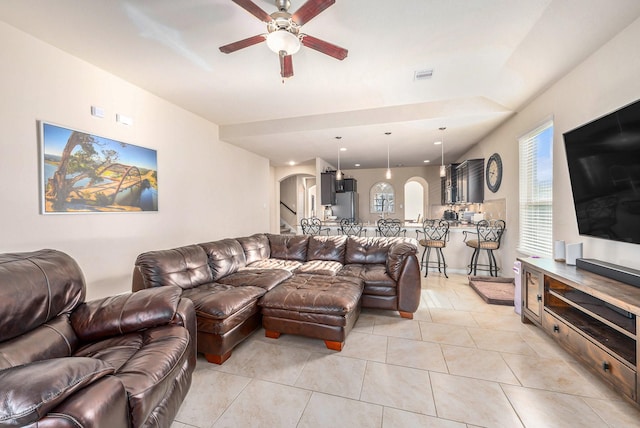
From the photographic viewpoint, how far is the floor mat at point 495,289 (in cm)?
327

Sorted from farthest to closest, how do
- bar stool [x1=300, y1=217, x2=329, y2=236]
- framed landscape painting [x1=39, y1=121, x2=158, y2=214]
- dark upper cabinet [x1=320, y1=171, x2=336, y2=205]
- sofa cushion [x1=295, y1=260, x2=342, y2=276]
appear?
dark upper cabinet [x1=320, y1=171, x2=336, y2=205] < bar stool [x1=300, y1=217, x2=329, y2=236] < sofa cushion [x1=295, y1=260, x2=342, y2=276] < framed landscape painting [x1=39, y1=121, x2=158, y2=214]

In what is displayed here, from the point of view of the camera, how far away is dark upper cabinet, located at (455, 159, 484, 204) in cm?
514

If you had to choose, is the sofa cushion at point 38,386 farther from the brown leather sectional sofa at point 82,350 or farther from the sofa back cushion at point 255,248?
the sofa back cushion at point 255,248

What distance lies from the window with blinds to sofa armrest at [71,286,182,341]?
13.5 feet

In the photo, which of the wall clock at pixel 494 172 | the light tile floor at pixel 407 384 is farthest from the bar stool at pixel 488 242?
the light tile floor at pixel 407 384

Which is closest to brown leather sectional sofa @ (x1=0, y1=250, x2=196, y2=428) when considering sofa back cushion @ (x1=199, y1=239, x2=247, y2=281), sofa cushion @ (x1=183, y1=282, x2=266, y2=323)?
sofa cushion @ (x1=183, y1=282, x2=266, y2=323)

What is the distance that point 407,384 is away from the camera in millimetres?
1823

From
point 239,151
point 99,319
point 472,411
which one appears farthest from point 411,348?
point 239,151

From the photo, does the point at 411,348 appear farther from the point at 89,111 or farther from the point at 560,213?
the point at 89,111

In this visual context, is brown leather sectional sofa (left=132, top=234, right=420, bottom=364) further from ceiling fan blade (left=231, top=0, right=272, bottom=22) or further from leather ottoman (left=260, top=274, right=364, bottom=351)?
ceiling fan blade (left=231, top=0, right=272, bottom=22)

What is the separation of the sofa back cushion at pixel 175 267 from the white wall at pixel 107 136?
3.63ft

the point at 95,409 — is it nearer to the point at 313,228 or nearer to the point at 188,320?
the point at 188,320

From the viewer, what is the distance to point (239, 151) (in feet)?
18.2

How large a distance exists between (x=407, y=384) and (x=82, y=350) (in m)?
2.05
